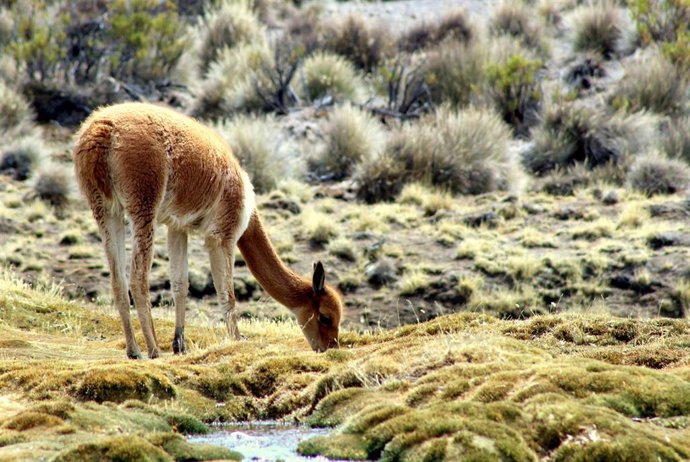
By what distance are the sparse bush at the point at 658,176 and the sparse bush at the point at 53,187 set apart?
12.5 metres

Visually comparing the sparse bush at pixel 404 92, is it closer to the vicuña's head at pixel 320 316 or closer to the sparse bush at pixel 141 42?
the sparse bush at pixel 141 42

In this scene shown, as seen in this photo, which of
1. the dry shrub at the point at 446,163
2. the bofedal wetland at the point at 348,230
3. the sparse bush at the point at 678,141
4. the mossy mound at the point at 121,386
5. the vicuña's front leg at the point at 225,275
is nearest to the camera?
the bofedal wetland at the point at 348,230

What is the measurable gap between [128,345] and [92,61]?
2343cm

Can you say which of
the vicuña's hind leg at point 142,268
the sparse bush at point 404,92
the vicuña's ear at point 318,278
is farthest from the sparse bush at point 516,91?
the vicuña's hind leg at point 142,268

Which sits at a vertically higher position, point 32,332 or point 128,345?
point 128,345

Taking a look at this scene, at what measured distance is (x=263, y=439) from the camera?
7332 millimetres

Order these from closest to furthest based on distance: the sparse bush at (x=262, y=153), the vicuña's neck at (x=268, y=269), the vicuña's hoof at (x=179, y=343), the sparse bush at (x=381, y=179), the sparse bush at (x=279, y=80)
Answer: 1. the vicuña's hoof at (x=179, y=343)
2. the vicuña's neck at (x=268, y=269)
3. the sparse bush at (x=381, y=179)
4. the sparse bush at (x=262, y=153)
5. the sparse bush at (x=279, y=80)

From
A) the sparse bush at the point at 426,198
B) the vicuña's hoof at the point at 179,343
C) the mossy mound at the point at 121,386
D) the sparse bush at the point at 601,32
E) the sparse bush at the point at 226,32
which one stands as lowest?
the sparse bush at the point at 426,198

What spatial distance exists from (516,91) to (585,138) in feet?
12.5

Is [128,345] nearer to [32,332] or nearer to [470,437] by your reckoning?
[32,332]

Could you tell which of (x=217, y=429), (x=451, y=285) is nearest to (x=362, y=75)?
(x=451, y=285)

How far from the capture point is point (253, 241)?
1198 centimetres

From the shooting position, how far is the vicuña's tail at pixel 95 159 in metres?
9.87

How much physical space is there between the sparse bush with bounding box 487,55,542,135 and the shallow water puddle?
2203cm
